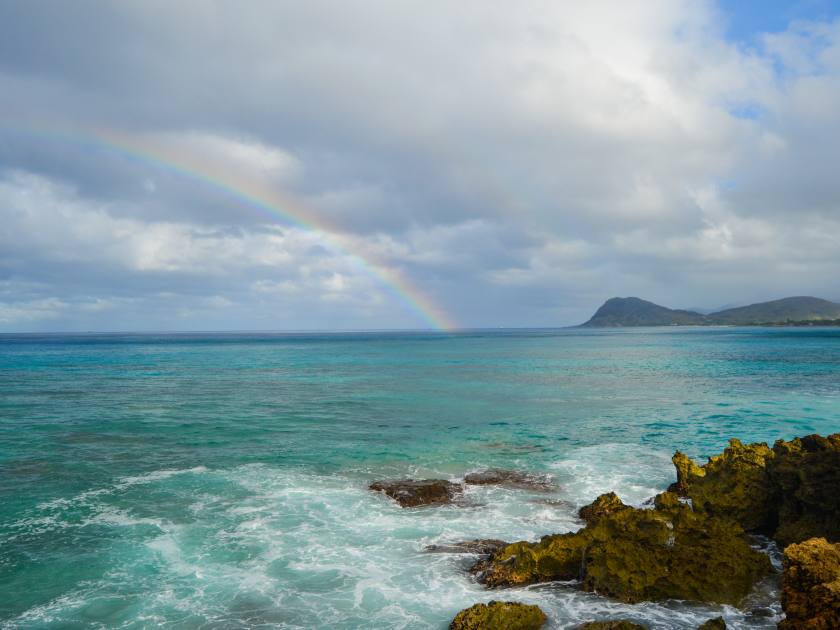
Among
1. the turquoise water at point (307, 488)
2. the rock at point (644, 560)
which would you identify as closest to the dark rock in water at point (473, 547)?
the turquoise water at point (307, 488)

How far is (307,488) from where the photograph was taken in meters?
23.5

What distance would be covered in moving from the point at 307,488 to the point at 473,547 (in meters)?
9.66

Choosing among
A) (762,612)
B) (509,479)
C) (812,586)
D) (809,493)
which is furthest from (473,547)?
(809,493)

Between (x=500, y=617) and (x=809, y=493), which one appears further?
(x=809, y=493)

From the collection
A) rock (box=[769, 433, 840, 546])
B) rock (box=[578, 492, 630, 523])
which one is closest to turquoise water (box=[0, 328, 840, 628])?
rock (box=[578, 492, 630, 523])

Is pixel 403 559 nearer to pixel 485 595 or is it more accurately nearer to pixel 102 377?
pixel 485 595

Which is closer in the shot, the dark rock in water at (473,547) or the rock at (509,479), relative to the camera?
the dark rock in water at (473,547)

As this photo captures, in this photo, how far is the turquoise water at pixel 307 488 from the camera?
13719mm

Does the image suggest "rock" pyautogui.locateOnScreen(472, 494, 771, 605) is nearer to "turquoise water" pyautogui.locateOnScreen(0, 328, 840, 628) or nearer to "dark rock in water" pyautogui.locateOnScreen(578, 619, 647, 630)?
"turquoise water" pyautogui.locateOnScreen(0, 328, 840, 628)

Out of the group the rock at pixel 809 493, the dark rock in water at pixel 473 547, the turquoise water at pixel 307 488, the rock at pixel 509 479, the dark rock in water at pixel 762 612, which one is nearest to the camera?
the dark rock in water at pixel 762 612

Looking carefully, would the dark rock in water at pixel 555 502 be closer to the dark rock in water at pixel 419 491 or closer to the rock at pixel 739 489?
the dark rock in water at pixel 419 491

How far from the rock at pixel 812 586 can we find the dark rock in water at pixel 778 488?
18.3 feet

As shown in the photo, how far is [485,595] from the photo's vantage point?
13797 mm

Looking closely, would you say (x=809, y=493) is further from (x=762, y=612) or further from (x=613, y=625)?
(x=613, y=625)
